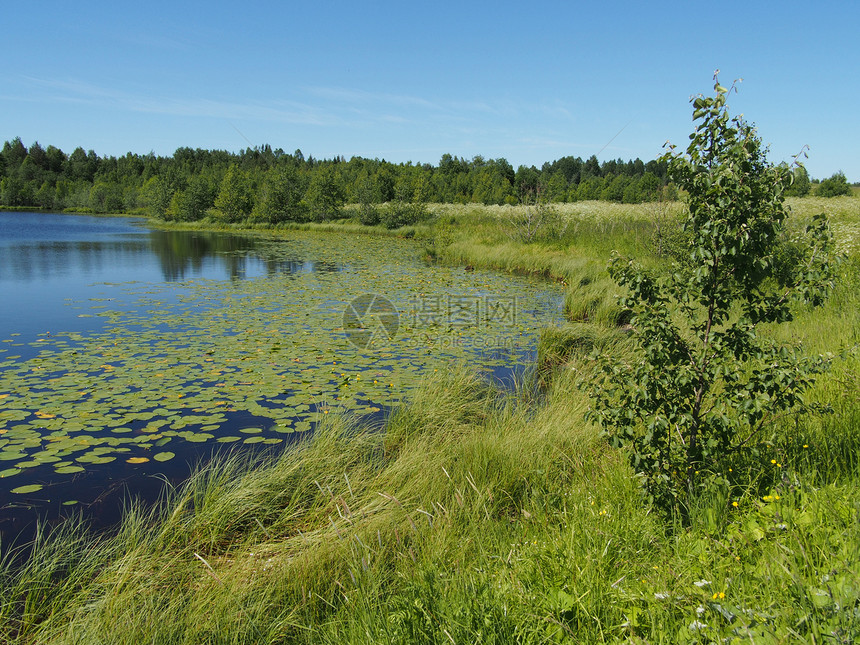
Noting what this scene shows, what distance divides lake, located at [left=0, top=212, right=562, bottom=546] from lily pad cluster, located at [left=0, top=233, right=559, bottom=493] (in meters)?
0.02

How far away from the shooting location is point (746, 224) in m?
2.39

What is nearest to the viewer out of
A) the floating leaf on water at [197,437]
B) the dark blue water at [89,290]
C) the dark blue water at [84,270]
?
the dark blue water at [89,290]

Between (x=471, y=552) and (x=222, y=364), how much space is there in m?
4.58

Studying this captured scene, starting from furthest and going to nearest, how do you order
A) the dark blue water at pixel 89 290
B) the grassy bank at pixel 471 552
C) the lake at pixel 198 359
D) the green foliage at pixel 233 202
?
the green foliage at pixel 233 202, the lake at pixel 198 359, the dark blue water at pixel 89 290, the grassy bank at pixel 471 552

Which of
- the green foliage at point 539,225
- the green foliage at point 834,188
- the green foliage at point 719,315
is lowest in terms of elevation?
the green foliage at point 719,315

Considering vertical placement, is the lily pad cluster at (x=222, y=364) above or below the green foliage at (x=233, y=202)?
below

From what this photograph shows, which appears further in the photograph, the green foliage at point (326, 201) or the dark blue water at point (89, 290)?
the green foliage at point (326, 201)

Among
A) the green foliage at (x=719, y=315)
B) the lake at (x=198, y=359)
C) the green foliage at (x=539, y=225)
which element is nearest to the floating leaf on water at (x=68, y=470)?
the lake at (x=198, y=359)

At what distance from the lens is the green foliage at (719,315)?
238 centimetres

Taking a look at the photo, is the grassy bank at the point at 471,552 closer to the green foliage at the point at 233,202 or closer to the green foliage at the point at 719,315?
the green foliage at the point at 719,315

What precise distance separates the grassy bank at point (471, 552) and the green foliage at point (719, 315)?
0.25 m

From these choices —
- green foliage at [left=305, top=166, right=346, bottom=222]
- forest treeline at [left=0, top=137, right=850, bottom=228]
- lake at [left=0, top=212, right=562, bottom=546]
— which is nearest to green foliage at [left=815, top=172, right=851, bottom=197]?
forest treeline at [left=0, top=137, right=850, bottom=228]

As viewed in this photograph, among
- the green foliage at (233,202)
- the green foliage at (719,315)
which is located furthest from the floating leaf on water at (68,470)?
the green foliage at (233,202)

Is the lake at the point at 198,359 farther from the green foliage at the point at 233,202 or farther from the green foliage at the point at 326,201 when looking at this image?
the green foliage at the point at 233,202
